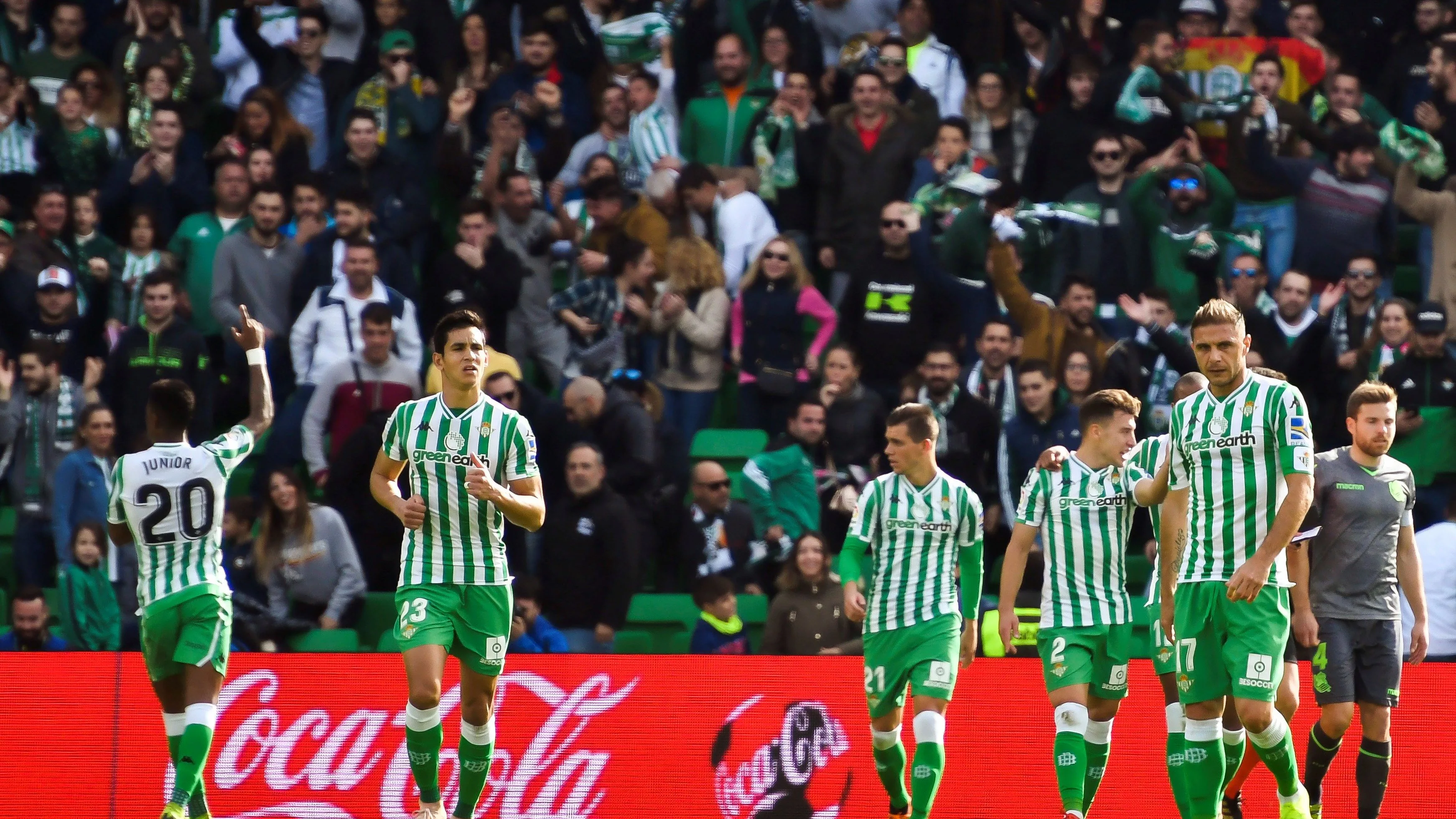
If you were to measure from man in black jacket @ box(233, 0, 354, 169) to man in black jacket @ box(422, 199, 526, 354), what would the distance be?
8.07 ft

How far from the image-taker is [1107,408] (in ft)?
32.8

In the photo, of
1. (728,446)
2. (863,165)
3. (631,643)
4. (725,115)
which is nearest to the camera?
(631,643)

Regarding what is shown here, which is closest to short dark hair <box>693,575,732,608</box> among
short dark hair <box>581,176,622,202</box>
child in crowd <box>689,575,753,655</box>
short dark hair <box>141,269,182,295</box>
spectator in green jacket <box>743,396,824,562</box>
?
child in crowd <box>689,575,753,655</box>

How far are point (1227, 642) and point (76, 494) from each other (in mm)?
8142

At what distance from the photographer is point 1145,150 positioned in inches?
605

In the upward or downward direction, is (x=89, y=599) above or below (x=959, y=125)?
below

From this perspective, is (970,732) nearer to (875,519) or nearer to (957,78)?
(875,519)

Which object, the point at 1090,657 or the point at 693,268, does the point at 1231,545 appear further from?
the point at 693,268

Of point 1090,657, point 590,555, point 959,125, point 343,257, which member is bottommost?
point 1090,657

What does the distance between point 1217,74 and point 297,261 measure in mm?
7672

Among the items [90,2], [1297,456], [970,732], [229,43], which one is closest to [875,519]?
[970,732]

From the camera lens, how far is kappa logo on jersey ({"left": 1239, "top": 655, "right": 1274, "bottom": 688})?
8250 mm

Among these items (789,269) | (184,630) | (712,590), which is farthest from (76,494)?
(789,269)

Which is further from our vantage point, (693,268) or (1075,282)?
(693,268)
